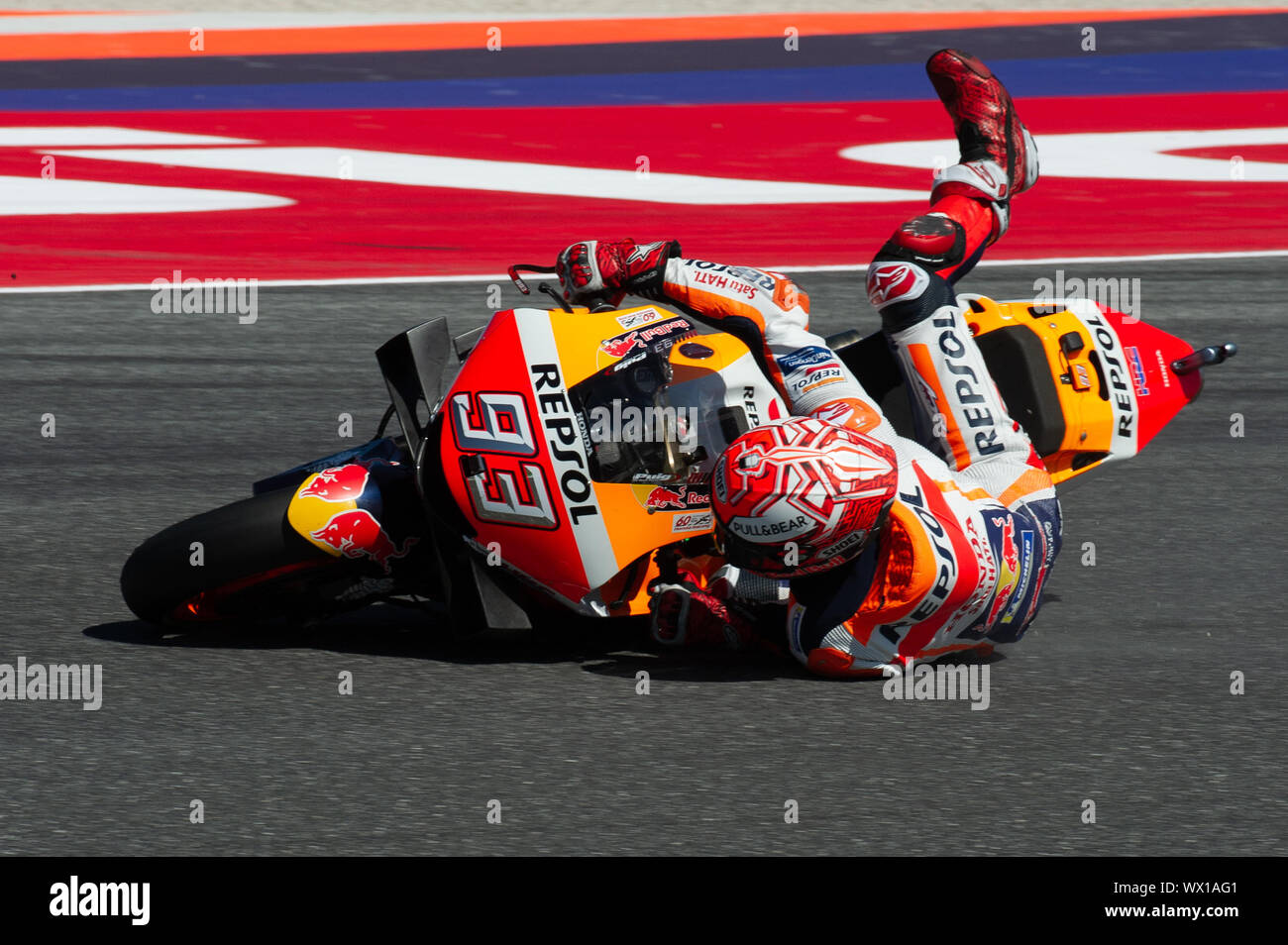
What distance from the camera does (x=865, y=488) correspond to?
4.42 m

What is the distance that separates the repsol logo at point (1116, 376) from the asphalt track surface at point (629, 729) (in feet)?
1.82

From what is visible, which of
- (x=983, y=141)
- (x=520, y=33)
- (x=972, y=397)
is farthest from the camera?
(x=520, y=33)

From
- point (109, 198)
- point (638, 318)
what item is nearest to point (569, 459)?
point (638, 318)

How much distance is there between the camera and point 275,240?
11.4 meters

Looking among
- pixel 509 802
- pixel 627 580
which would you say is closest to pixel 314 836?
pixel 509 802

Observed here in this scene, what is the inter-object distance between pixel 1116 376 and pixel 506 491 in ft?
6.19

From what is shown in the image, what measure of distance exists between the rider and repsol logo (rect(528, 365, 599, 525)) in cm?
36

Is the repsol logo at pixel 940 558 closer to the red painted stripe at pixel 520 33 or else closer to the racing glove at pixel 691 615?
the racing glove at pixel 691 615

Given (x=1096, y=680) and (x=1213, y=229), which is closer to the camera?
(x=1096, y=680)

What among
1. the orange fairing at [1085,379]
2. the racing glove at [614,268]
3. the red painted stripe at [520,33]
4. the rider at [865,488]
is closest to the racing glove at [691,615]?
the rider at [865,488]

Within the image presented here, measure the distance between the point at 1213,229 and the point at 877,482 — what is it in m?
8.13

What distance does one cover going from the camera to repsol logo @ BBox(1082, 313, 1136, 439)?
5.51 meters

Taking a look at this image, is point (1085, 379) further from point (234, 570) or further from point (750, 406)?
point (234, 570)
